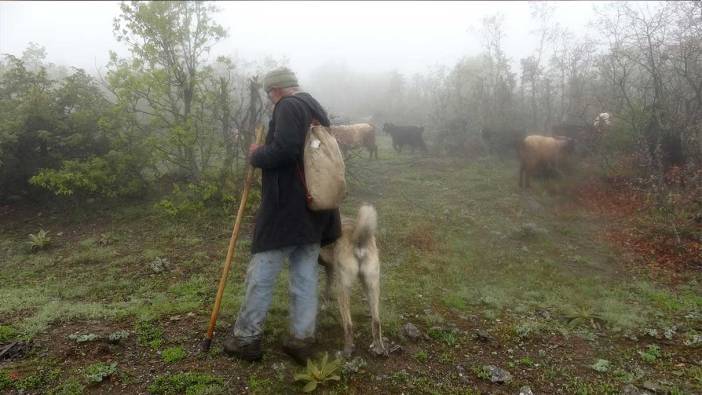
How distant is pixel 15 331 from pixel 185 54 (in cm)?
573

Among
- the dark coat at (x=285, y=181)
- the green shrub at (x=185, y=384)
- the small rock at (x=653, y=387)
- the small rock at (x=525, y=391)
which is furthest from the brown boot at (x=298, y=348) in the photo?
the small rock at (x=653, y=387)

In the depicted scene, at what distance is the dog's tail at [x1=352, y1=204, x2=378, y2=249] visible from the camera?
3.72m

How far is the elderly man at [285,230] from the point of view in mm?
3287

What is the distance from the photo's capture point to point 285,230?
3338 millimetres

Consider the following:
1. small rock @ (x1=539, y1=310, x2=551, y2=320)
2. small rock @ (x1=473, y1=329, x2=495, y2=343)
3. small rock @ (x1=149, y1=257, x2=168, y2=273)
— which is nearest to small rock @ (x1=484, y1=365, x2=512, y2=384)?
small rock @ (x1=473, y1=329, x2=495, y2=343)

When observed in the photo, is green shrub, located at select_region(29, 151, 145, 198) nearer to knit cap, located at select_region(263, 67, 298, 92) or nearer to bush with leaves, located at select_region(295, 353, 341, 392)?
knit cap, located at select_region(263, 67, 298, 92)

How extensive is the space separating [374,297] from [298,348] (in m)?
0.74

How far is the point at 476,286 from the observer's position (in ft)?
18.6

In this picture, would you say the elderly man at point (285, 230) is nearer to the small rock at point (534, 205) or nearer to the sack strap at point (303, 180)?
the sack strap at point (303, 180)

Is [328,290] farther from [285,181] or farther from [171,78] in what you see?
[171,78]

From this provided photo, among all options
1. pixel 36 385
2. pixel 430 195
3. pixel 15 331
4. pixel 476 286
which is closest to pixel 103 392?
pixel 36 385

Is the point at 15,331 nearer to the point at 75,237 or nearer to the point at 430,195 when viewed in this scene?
the point at 75,237

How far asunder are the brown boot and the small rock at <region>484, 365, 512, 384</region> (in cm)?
148

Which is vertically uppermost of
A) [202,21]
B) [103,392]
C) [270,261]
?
[202,21]
